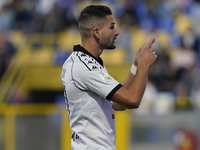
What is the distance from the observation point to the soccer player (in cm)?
296

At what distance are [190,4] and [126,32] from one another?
2.87m

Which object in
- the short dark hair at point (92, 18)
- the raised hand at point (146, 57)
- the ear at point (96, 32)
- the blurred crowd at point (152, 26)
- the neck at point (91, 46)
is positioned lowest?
the raised hand at point (146, 57)

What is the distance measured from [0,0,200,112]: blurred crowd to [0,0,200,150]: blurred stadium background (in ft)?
0.08

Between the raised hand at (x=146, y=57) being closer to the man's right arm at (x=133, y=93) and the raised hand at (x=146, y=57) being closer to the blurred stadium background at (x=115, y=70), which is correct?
the man's right arm at (x=133, y=93)

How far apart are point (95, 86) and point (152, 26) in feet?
26.5

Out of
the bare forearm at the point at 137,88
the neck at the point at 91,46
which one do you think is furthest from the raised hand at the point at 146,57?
the neck at the point at 91,46

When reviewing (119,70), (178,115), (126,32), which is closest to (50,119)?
(178,115)

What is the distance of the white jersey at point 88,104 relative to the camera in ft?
9.97

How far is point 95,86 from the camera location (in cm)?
302

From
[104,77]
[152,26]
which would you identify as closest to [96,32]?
[104,77]

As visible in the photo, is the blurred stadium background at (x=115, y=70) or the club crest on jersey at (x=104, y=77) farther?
the blurred stadium background at (x=115, y=70)

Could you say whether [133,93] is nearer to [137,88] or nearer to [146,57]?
[137,88]

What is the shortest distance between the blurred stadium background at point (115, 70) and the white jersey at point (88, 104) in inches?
163

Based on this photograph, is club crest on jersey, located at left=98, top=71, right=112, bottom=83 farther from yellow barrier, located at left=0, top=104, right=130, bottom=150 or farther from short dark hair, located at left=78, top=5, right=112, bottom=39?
yellow barrier, located at left=0, top=104, right=130, bottom=150
